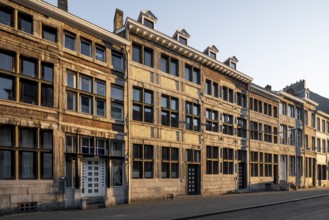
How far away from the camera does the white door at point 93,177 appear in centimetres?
2088

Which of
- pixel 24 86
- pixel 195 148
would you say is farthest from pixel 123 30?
pixel 195 148

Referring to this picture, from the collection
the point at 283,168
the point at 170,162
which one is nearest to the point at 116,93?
the point at 170,162

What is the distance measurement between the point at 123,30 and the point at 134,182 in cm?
920

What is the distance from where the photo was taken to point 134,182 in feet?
77.6

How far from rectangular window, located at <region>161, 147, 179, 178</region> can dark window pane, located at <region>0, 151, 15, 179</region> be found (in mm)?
10888

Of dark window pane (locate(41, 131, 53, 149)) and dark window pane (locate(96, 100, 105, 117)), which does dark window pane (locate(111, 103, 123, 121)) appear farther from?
dark window pane (locate(41, 131, 53, 149))

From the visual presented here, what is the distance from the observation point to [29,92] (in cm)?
1842

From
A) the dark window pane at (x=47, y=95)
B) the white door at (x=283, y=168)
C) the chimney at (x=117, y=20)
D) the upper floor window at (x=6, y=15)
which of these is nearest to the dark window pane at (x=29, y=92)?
the dark window pane at (x=47, y=95)

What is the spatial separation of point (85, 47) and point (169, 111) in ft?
25.8

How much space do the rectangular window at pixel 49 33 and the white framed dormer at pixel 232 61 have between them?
19.0 metres

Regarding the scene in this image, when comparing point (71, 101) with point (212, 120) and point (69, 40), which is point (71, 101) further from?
point (212, 120)

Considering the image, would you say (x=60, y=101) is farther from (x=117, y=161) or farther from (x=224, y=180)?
(x=224, y=180)

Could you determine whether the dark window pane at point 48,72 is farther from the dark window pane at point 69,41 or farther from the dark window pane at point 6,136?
the dark window pane at point 6,136

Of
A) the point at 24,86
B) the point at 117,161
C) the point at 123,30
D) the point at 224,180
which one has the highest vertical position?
the point at 123,30
